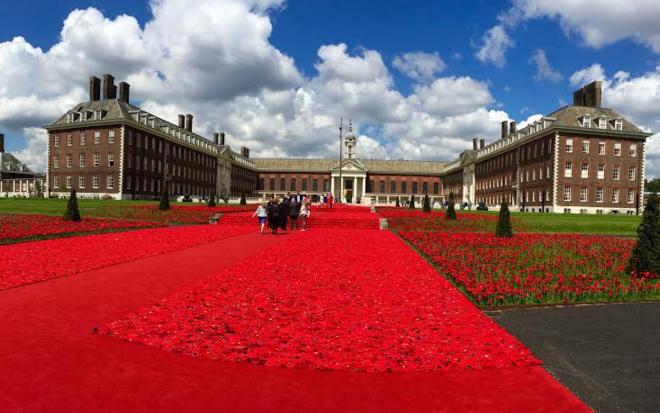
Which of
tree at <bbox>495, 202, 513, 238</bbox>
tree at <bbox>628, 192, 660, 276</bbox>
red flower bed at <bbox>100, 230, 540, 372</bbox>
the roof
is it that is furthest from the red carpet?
the roof

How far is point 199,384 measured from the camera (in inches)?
169

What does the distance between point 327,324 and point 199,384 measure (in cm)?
238

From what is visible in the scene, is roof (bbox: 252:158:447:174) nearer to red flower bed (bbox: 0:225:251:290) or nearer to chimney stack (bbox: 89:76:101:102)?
chimney stack (bbox: 89:76:101:102)

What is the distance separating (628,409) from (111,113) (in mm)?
64986

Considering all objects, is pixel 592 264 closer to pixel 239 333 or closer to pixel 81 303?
pixel 239 333

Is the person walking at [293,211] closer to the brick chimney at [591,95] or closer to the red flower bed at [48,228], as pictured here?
the red flower bed at [48,228]

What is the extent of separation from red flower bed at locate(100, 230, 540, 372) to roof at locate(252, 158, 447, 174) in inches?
3667

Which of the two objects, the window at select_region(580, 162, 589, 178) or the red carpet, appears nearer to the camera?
the red carpet

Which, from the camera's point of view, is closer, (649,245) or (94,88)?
(649,245)

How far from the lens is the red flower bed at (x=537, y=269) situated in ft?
28.7

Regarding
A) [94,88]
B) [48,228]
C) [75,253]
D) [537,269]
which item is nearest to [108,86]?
[94,88]

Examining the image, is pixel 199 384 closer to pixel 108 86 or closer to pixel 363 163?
pixel 108 86

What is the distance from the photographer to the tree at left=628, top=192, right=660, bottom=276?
10609 millimetres

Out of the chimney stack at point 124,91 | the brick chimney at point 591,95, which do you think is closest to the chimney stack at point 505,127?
the brick chimney at point 591,95
